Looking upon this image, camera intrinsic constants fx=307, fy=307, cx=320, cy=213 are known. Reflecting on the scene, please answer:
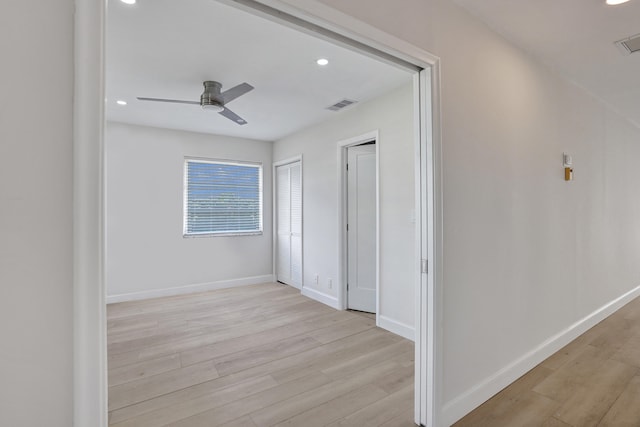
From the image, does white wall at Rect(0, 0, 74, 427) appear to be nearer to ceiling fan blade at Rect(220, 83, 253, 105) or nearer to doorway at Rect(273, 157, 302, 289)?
ceiling fan blade at Rect(220, 83, 253, 105)

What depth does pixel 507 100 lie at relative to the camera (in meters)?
2.27

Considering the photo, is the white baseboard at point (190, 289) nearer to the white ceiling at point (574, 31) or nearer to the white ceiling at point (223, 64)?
the white ceiling at point (223, 64)

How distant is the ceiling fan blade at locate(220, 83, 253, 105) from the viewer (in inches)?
106

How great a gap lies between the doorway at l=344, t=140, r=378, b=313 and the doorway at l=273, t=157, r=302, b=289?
1148mm

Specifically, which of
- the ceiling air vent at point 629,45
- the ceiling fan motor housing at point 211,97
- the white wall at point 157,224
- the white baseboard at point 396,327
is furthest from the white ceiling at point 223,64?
the white baseboard at point 396,327

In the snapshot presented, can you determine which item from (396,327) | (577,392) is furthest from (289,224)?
(577,392)

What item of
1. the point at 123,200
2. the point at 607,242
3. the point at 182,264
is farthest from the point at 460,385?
the point at 123,200

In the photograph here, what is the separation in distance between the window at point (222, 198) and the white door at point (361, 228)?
2.16 m

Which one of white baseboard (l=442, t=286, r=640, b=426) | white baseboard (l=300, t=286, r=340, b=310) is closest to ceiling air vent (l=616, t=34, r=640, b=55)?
white baseboard (l=442, t=286, r=640, b=426)

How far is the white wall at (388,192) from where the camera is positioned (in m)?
3.22

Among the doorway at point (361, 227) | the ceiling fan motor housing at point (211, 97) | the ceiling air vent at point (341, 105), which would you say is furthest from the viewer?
the doorway at point (361, 227)

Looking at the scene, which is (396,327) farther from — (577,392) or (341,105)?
(341,105)

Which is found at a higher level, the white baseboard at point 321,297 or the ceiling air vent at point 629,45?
the ceiling air vent at point 629,45

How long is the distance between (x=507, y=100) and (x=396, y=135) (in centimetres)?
121
